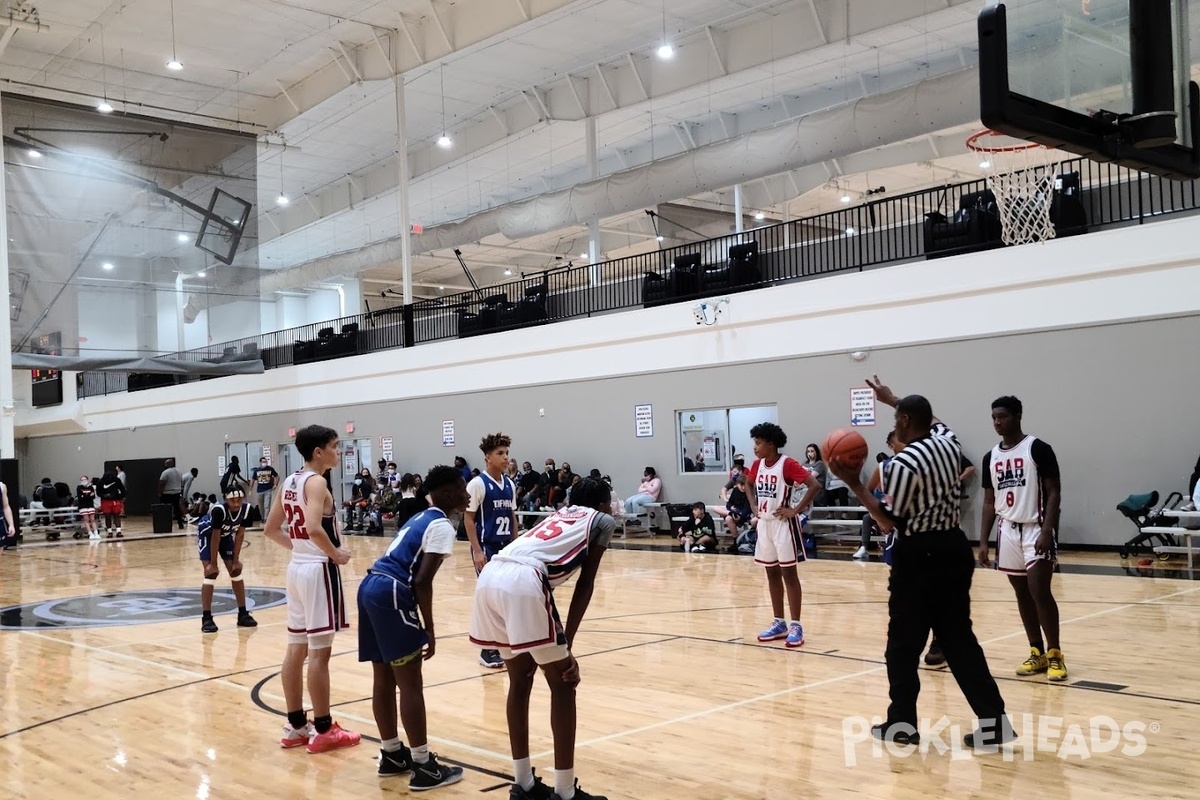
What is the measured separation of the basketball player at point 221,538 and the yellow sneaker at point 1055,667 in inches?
261

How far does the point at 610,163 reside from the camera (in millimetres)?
25031

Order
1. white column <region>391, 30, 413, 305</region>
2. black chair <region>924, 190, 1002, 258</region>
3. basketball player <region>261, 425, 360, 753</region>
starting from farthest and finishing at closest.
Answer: white column <region>391, 30, 413, 305</region> < black chair <region>924, 190, 1002, 258</region> < basketball player <region>261, 425, 360, 753</region>

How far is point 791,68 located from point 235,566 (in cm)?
1451

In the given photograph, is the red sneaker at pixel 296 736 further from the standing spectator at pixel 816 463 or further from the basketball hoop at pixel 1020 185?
the standing spectator at pixel 816 463

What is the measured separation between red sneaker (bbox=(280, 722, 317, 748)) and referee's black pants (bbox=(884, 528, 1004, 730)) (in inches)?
118

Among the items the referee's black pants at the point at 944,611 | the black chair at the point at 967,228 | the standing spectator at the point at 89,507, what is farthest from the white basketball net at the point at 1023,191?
the standing spectator at the point at 89,507

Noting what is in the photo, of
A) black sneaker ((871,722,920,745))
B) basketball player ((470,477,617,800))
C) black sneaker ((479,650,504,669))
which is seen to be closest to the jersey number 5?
basketball player ((470,477,617,800))

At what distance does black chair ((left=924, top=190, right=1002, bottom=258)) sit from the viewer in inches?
549

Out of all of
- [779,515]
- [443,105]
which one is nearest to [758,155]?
[443,105]

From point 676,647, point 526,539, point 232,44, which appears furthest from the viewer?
point 232,44

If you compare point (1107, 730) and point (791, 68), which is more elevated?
point (791, 68)

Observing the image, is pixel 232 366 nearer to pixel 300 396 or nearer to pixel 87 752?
pixel 300 396

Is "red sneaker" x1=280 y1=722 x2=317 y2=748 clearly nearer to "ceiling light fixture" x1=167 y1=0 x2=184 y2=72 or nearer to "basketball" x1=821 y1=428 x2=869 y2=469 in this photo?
"basketball" x1=821 y1=428 x2=869 y2=469

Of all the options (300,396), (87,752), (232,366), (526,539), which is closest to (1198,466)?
(526,539)
